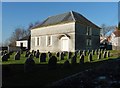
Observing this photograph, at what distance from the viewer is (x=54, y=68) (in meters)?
14.5

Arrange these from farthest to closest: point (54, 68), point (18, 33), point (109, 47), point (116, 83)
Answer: point (18, 33)
point (109, 47)
point (54, 68)
point (116, 83)

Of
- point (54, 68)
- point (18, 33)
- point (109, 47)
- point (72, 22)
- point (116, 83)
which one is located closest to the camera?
point (116, 83)

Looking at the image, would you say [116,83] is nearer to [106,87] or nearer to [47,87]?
[106,87]

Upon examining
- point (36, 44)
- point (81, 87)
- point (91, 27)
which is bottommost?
point (81, 87)

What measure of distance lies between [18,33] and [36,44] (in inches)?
1831

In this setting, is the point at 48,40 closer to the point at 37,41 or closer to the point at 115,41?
the point at 37,41

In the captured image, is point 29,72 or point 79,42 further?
point 79,42

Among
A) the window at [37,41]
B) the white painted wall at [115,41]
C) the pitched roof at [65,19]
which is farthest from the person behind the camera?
the white painted wall at [115,41]

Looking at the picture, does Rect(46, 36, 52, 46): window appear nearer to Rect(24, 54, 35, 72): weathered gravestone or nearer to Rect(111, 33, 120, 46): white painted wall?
Rect(111, 33, 120, 46): white painted wall

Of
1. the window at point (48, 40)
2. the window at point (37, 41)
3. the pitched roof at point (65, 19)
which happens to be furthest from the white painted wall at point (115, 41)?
the window at point (37, 41)

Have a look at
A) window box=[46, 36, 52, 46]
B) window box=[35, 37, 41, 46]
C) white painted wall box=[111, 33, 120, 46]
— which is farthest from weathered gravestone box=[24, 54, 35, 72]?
white painted wall box=[111, 33, 120, 46]

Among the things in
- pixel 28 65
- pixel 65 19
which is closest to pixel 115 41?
pixel 65 19

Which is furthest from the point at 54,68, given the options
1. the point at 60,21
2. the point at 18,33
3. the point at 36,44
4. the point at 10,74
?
the point at 18,33

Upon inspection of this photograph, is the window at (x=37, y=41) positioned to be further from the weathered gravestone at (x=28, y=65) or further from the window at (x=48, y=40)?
the weathered gravestone at (x=28, y=65)
